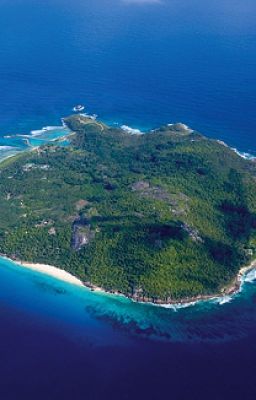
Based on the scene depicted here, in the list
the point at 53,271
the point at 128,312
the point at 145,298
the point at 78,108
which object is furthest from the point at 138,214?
the point at 78,108

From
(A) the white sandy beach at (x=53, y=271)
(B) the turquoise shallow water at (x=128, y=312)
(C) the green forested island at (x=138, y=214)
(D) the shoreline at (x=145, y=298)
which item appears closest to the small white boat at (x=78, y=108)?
(C) the green forested island at (x=138, y=214)

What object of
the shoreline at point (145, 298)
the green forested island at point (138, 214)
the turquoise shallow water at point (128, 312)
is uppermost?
the green forested island at point (138, 214)

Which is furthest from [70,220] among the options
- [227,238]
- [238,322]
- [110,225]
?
[238,322]

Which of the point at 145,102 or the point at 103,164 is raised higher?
the point at 145,102

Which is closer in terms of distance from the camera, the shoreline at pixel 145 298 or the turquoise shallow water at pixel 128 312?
the turquoise shallow water at pixel 128 312

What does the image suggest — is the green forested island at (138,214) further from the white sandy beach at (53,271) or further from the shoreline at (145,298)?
the white sandy beach at (53,271)

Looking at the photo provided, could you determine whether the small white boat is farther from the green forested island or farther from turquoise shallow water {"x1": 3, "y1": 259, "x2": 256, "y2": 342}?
turquoise shallow water {"x1": 3, "y1": 259, "x2": 256, "y2": 342}

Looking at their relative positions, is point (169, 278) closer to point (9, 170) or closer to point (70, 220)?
point (70, 220)
